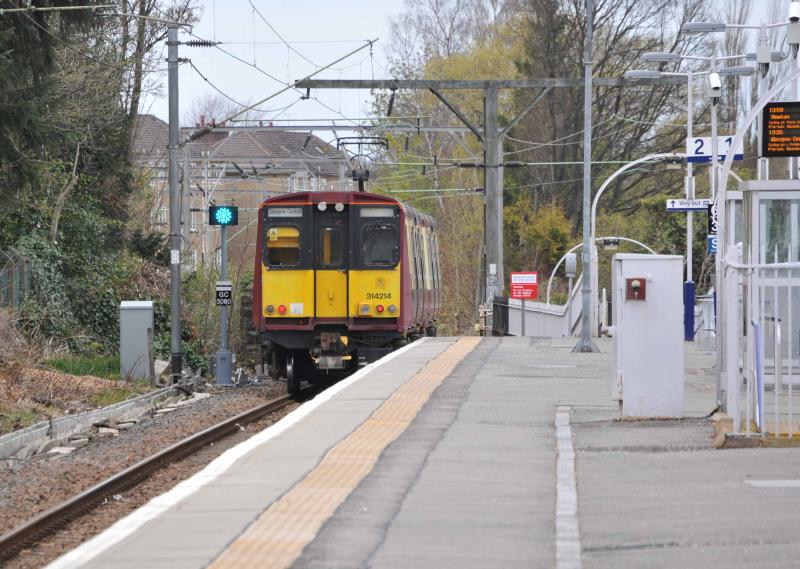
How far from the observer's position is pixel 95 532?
34.8ft

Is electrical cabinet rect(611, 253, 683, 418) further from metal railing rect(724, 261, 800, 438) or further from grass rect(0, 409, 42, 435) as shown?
grass rect(0, 409, 42, 435)

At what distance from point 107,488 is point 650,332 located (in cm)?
522

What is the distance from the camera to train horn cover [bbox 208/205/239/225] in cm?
2512

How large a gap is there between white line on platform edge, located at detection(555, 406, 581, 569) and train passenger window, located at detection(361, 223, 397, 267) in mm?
10538

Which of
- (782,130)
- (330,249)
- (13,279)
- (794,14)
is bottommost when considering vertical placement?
(13,279)

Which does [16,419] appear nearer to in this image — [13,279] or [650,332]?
[650,332]

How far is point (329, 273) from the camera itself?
73.5 ft

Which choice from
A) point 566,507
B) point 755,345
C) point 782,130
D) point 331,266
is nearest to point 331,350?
point 331,266

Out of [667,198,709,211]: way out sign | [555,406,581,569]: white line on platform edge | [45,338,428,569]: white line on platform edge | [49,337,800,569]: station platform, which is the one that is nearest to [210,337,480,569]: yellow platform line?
[49,337,800,569]: station platform

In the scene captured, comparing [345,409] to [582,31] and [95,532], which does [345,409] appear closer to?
[95,532]

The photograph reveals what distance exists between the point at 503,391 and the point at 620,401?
3.07m

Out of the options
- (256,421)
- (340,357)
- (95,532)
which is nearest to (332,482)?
(95,532)

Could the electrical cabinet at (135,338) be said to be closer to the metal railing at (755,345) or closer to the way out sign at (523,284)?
the metal railing at (755,345)

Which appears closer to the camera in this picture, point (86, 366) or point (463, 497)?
point (463, 497)
